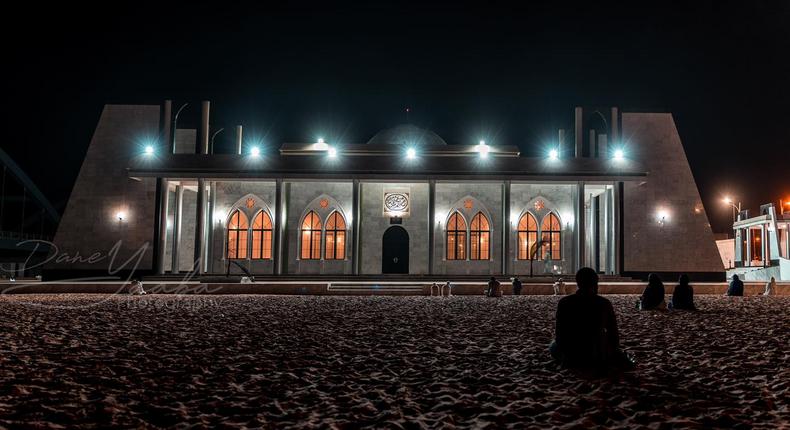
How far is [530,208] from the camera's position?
30.4 m

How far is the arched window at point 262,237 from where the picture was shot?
30.2m

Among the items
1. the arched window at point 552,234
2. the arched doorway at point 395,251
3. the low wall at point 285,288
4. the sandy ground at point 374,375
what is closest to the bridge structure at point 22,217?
Answer: the low wall at point 285,288

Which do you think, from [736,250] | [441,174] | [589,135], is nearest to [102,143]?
[441,174]

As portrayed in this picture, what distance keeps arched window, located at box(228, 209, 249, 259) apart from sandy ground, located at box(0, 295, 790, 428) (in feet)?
59.0

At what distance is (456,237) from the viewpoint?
30.3 meters

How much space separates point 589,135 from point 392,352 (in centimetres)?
2517

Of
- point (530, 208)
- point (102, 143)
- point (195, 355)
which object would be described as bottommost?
point (195, 355)

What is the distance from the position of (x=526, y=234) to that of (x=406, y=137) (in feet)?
27.3

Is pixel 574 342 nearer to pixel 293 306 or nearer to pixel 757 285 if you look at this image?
pixel 293 306

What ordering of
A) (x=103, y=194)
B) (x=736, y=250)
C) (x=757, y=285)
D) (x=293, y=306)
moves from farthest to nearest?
(x=736, y=250) < (x=103, y=194) < (x=757, y=285) < (x=293, y=306)

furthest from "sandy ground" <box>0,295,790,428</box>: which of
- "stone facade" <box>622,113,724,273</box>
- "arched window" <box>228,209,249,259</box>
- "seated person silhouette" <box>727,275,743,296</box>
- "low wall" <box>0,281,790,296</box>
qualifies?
"arched window" <box>228,209,249,259</box>

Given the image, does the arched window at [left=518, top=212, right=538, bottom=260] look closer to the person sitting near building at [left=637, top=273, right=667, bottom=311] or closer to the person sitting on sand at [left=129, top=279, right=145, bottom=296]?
the person sitting near building at [left=637, top=273, right=667, bottom=311]

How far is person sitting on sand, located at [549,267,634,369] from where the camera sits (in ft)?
21.3

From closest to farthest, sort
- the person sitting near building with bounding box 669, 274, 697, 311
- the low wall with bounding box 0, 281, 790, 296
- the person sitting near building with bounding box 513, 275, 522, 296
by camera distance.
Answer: the person sitting near building with bounding box 669, 274, 697, 311 → the person sitting near building with bounding box 513, 275, 522, 296 → the low wall with bounding box 0, 281, 790, 296
